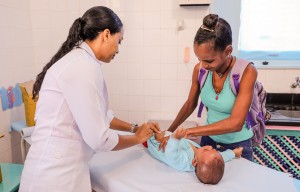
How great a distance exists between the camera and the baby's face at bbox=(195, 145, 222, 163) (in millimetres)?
1390

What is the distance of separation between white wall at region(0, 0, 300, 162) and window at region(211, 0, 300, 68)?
7.3 inches

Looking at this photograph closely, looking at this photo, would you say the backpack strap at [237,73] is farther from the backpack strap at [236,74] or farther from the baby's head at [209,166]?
the baby's head at [209,166]

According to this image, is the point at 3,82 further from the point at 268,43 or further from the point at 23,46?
the point at 268,43

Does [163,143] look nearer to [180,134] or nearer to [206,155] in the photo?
[180,134]

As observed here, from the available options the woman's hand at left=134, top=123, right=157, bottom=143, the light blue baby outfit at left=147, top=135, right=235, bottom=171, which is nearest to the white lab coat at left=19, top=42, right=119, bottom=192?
the woman's hand at left=134, top=123, right=157, bottom=143

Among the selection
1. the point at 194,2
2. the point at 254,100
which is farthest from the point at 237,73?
the point at 194,2

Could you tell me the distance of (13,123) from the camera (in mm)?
2279

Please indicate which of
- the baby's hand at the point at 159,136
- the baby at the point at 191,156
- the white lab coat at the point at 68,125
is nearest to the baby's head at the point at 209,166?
the baby at the point at 191,156

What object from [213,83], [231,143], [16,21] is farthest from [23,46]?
[231,143]

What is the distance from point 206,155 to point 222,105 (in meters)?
0.29

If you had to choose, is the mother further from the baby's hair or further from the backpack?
the baby's hair

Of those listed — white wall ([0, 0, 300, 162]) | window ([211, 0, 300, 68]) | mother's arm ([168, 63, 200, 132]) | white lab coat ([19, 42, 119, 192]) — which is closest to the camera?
white lab coat ([19, 42, 119, 192])

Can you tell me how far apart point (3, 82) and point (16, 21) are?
0.59 metres

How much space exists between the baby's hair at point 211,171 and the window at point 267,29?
173 centimetres
